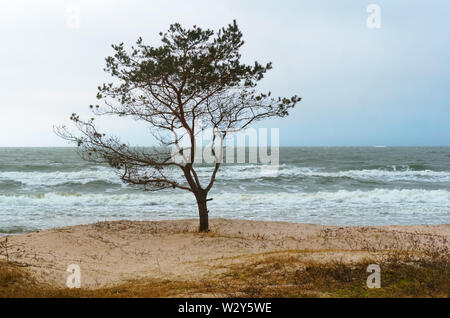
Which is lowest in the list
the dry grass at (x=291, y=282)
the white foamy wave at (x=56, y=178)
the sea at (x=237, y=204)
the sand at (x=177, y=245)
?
the sea at (x=237, y=204)

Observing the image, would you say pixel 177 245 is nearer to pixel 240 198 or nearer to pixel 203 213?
pixel 203 213

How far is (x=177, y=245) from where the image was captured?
11070 millimetres

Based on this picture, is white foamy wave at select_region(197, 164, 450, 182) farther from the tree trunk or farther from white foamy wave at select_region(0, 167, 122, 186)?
the tree trunk

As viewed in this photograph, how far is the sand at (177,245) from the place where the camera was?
7.49m

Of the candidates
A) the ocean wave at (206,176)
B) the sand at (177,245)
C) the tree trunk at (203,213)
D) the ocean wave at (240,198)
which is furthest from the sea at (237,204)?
the tree trunk at (203,213)

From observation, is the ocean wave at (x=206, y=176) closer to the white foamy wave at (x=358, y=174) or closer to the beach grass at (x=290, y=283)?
the white foamy wave at (x=358, y=174)

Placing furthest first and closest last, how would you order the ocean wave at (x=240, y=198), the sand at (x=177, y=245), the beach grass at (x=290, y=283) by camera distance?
the ocean wave at (x=240, y=198), the sand at (x=177, y=245), the beach grass at (x=290, y=283)

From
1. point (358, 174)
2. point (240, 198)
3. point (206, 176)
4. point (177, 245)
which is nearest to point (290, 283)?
point (177, 245)

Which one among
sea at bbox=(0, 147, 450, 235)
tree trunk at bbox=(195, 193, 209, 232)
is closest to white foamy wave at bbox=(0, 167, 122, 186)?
sea at bbox=(0, 147, 450, 235)

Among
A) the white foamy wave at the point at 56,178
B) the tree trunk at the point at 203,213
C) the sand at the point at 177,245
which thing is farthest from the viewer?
the white foamy wave at the point at 56,178

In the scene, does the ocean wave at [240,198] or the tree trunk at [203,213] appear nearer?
the tree trunk at [203,213]

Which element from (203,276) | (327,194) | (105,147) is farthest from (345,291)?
(327,194)

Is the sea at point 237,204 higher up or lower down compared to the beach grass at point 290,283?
lower down
